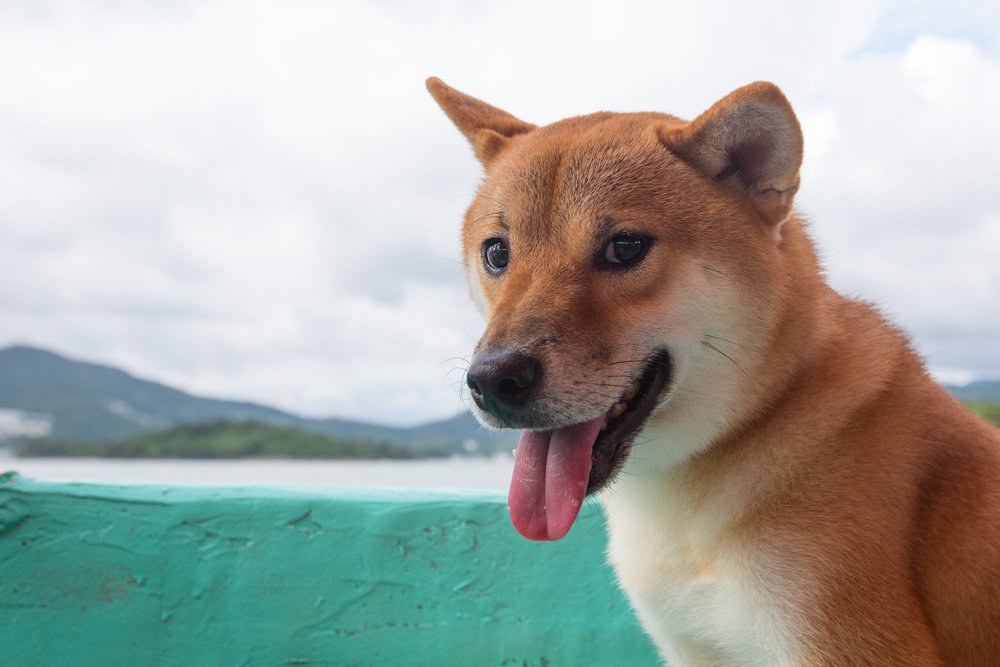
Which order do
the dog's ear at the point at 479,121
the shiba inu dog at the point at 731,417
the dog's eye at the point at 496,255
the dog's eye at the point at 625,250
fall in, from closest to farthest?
the shiba inu dog at the point at 731,417
the dog's eye at the point at 625,250
the dog's eye at the point at 496,255
the dog's ear at the point at 479,121

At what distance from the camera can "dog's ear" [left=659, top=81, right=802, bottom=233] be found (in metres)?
2.32

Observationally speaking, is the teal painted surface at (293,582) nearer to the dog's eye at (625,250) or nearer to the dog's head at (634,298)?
the dog's head at (634,298)

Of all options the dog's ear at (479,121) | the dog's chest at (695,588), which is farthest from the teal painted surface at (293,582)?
the dog's ear at (479,121)

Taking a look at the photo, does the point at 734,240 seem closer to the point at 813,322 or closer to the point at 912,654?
the point at 813,322

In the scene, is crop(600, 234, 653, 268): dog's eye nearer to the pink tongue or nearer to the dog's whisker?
the dog's whisker

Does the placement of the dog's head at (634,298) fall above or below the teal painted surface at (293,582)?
above

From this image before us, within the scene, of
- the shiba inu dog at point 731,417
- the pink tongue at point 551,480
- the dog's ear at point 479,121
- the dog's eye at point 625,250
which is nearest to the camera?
the shiba inu dog at point 731,417

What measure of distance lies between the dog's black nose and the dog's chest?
0.52 meters

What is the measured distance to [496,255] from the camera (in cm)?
267

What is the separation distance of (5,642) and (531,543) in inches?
65.6

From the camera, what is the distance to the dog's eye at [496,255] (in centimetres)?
265

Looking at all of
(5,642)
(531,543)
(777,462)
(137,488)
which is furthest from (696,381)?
(5,642)

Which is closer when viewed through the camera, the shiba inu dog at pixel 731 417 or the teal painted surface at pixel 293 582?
the shiba inu dog at pixel 731 417

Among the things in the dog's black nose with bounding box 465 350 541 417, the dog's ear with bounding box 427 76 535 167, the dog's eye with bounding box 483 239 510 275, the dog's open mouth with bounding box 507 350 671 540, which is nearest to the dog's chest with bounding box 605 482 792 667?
the dog's open mouth with bounding box 507 350 671 540
